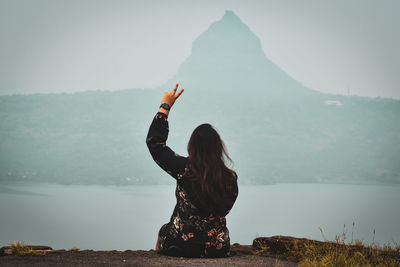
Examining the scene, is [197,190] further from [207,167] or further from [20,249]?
[20,249]

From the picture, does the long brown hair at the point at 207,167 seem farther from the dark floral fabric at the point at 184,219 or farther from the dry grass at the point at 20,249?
the dry grass at the point at 20,249

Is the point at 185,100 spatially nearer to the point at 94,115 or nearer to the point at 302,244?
the point at 94,115

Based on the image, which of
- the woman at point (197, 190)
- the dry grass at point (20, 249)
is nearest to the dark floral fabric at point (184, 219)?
the woman at point (197, 190)

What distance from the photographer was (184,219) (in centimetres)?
370

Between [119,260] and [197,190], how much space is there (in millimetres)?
834

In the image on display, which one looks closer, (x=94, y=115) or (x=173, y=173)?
(x=173, y=173)

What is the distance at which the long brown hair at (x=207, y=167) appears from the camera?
11.8 ft

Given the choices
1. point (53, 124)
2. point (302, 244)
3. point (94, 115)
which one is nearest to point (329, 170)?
point (94, 115)

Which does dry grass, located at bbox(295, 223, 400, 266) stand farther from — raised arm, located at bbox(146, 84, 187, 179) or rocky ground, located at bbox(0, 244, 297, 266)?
raised arm, located at bbox(146, 84, 187, 179)

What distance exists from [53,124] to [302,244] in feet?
160

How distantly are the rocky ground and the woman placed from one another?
132 millimetres

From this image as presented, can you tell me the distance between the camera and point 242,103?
53625mm

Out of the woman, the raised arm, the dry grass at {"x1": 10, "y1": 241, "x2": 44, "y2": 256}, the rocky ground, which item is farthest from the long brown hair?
the dry grass at {"x1": 10, "y1": 241, "x2": 44, "y2": 256}

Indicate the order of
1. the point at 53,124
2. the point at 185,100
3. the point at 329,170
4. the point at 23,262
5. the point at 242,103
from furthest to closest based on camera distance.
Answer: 1. the point at 185,100
2. the point at 242,103
3. the point at 53,124
4. the point at 329,170
5. the point at 23,262
